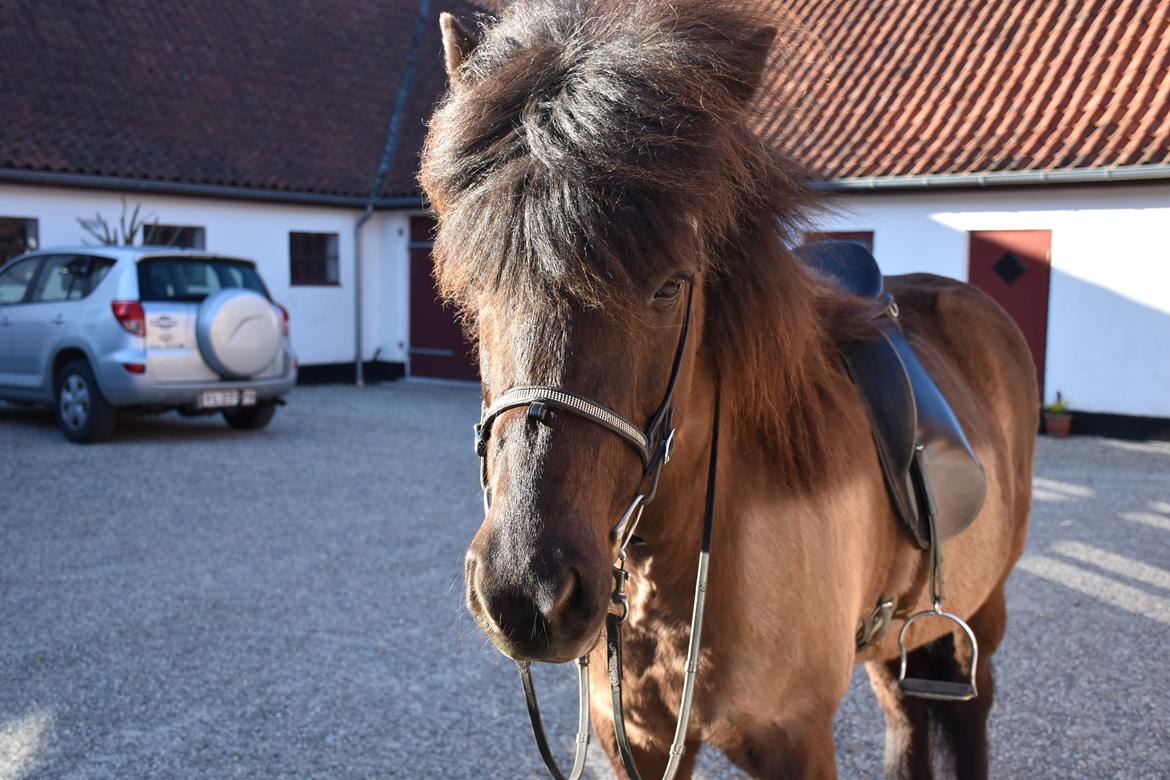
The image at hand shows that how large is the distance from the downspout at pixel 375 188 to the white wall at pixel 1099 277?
984 centimetres

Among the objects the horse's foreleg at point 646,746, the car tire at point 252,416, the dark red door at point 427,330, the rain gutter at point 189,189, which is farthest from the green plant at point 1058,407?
the horse's foreleg at point 646,746

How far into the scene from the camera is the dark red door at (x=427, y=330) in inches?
696

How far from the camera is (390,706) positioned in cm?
425

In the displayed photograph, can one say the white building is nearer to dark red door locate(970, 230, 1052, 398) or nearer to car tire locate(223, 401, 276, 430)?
dark red door locate(970, 230, 1052, 398)

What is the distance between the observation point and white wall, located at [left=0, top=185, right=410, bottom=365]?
14.2 metres

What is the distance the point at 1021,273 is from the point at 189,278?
9.85 meters

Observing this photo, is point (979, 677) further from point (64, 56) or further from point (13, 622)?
point (64, 56)

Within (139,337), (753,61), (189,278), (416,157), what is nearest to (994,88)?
(416,157)

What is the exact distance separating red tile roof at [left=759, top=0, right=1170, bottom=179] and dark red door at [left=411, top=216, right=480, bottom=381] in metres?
7.26

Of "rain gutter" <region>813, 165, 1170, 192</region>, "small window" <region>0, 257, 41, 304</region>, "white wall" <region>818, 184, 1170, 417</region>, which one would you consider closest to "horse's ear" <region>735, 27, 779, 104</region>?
"rain gutter" <region>813, 165, 1170, 192</region>

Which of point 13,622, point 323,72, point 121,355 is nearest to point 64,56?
point 323,72

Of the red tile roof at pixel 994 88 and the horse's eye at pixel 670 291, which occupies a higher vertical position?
the red tile roof at pixel 994 88

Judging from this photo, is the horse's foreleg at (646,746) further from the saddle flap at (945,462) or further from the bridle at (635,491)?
the saddle flap at (945,462)

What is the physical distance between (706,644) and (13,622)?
4.63m
